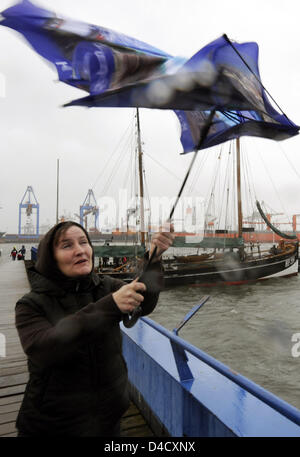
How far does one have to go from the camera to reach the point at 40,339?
117 cm

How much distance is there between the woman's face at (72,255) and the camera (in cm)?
143

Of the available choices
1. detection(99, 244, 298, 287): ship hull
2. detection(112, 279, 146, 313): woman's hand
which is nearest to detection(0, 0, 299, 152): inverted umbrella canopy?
detection(112, 279, 146, 313): woman's hand

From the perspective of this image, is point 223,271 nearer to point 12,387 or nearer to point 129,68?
point 12,387

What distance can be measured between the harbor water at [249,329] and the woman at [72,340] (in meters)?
6.65

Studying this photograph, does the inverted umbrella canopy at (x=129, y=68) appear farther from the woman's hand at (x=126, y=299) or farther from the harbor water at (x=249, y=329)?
the harbor water at (x=249, y=329)

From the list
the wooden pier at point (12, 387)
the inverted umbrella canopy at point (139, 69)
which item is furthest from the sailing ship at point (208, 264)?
the inverted umbrella canopy at point (139, 69)

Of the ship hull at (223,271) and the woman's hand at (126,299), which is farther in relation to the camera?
the ship hull at (223,271)

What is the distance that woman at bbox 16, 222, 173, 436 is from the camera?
3.79 ft

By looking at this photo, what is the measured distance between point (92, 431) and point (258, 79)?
9.38 feet

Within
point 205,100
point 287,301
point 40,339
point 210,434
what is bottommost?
point 287,301

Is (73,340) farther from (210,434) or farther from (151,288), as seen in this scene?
(210,434)

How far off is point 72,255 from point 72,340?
0.45m

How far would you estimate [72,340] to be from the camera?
3.73ft
